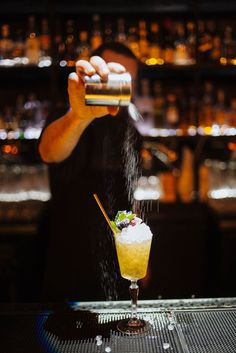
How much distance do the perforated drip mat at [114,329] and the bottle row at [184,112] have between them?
7.51ft

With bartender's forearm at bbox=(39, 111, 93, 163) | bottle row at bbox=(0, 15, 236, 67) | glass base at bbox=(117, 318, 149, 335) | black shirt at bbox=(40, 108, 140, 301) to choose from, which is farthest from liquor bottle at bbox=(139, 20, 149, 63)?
glass base at bbox=(117, 318, 149, 335)

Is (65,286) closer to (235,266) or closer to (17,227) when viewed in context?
(17,227)

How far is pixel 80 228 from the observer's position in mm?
2293

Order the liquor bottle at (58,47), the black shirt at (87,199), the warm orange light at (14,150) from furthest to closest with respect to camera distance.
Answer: the warm orange light at (14,150)
the liquor bottle at (58,47)
the black shirt at (87,199)

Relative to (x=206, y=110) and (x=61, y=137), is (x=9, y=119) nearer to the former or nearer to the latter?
(x=206, y=110)

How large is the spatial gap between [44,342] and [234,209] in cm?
241

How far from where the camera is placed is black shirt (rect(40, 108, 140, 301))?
85.4 inches

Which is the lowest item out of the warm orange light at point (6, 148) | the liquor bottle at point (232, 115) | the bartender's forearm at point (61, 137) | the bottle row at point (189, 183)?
the bottle row at point (189, 183)

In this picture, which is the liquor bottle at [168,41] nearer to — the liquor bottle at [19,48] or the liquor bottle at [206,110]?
the liquor bottle at [206,110]

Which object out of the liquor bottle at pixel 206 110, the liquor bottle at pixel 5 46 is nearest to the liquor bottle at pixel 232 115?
the liquor bottle at pixel 206 110

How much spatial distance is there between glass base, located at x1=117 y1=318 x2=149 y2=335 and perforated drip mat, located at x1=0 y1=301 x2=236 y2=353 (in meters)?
0.01

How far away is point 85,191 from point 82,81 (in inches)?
29.9

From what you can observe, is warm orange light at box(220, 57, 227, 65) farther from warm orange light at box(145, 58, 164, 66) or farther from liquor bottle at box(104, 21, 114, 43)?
liquor bottle at box(104, 21, 114, 43)

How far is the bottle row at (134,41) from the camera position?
3693mm
